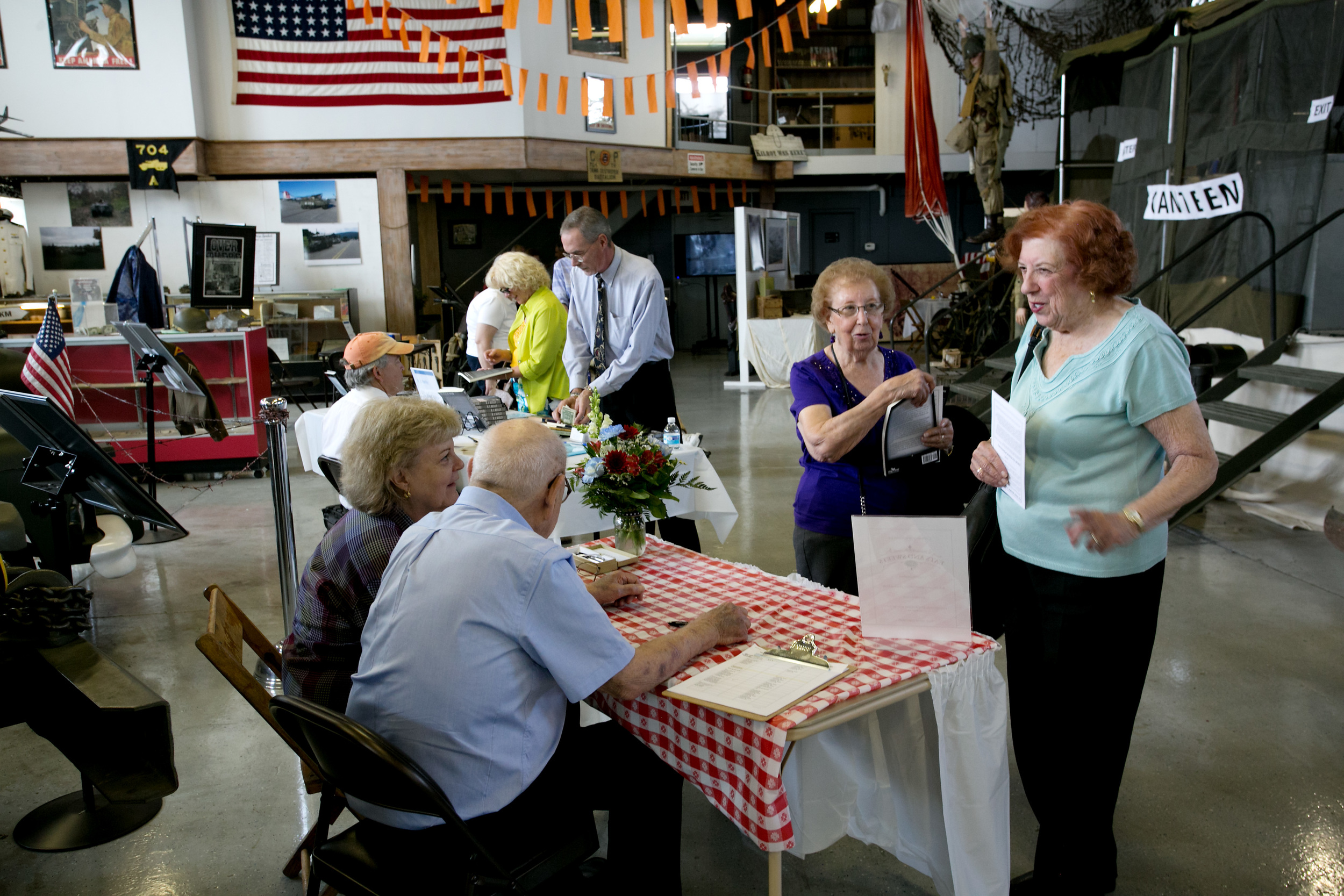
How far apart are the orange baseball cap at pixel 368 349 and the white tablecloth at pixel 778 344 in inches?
311

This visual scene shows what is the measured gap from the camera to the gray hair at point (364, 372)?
12.3ft

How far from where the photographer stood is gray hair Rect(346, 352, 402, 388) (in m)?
3.75

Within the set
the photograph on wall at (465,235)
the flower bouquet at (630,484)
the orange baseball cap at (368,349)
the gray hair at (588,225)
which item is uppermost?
the photograph on wall at (465,235)

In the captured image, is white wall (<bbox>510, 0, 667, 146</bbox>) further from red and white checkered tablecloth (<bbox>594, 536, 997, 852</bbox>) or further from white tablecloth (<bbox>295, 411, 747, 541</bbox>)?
red and white checkered tablecloth (<bbox>594, 536, 997, 852</bbox>)

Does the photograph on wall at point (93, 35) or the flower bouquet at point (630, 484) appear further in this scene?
the photograph on wall at point (93, 35)

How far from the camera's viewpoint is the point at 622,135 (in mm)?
12281

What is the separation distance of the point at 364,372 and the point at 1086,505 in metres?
2.85

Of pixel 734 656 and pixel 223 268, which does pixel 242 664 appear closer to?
pixel 734 656

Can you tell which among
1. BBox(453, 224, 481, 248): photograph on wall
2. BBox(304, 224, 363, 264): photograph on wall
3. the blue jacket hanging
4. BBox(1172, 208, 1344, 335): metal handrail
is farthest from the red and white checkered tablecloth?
BBox(453, 224, 481, 248): photograph on wall

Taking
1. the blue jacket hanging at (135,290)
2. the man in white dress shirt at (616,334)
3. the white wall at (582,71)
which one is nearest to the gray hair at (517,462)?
the man in white dress shirt at (616,334)

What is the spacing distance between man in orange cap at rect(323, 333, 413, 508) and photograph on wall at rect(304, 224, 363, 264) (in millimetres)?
7544

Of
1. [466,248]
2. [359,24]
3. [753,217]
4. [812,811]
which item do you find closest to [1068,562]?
[812,811]

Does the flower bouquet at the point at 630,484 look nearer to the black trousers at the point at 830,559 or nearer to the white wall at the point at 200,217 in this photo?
the black trousers at the point at 830,559

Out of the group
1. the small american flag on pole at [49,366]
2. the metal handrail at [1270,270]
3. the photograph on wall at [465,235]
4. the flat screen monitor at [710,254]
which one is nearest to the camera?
the small american flag on pole at [49,366]
